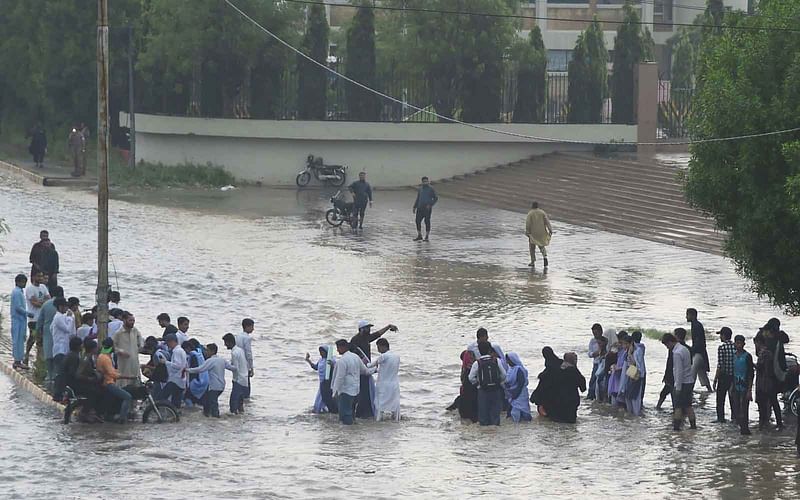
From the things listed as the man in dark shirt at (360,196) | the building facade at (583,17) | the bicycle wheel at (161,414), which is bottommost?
the bicycle wheel at (161,414)

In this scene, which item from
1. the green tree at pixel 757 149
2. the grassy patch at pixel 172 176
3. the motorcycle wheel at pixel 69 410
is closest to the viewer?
the green tree at pixel 757 149

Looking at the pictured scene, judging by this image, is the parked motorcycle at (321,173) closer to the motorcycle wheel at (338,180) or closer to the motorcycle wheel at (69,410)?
the motorcycle wheel at (338,180)

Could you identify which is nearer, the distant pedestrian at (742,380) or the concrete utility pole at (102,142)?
the distant pedestrian at (742,380)

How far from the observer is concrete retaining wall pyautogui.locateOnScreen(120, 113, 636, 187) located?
131 feet

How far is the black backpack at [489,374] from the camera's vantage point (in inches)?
614

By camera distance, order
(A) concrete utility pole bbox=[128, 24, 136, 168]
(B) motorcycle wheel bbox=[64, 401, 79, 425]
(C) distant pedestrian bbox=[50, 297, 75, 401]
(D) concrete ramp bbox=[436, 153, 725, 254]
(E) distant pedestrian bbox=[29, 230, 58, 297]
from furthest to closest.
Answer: (A) concrete utility pole bbox=[128, 24, 136, 168] → (D) concrete ramp bbox=[436, 153, 725, 254] → (E) distant pedestrian bbox=[29, 230, 58, 297] → (C) distant pedestrian bbox=[50, 297, 75, 401] → (B) motorcycle wheel bbox=[64, 401, 79, 425]

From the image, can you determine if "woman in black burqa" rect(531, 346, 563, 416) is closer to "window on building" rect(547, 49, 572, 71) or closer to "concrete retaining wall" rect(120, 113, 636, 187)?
"concrete retaining wall" rect(120, 113, 636, 187)

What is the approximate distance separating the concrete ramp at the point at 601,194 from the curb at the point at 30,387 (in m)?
14.5

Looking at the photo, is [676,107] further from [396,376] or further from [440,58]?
[396,376]

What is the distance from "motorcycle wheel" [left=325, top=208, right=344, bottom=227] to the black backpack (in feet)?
A: 52.3

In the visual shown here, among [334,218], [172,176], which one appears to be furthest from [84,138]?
[334,218]

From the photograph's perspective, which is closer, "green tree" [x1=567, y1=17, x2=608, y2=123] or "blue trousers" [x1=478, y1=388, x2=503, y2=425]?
"blue trousers" [x1=478, y1=388, x2=503, y2=425]

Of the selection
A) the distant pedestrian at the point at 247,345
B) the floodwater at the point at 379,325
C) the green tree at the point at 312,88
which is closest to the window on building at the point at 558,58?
the green tree at the point at 312,88

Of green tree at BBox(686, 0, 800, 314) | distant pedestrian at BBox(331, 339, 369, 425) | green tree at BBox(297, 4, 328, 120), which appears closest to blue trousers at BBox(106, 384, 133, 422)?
distant pedestrian at BBox(331, 339, 369, 425)
